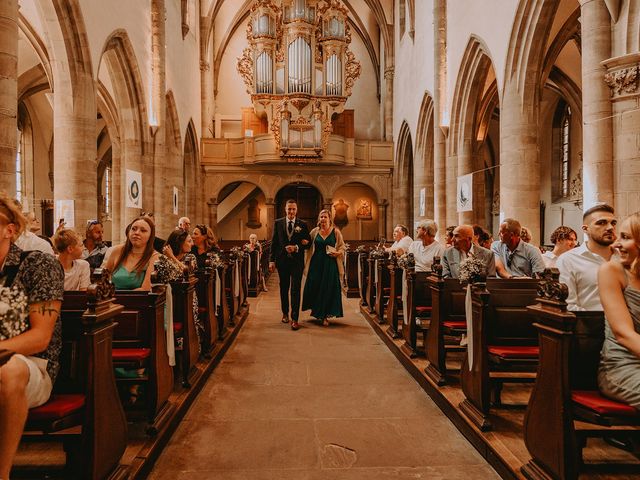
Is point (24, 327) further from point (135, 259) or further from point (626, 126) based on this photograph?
point (626, 126)

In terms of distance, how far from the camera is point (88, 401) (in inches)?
92.0

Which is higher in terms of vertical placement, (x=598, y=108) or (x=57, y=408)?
(x=598, y=108)

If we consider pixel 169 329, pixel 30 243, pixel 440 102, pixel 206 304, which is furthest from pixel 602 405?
pixel 440 102

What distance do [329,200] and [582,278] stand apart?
55.8ft

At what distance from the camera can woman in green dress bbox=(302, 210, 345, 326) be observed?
6996 mm

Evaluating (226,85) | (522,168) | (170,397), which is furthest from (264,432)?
(226,85)

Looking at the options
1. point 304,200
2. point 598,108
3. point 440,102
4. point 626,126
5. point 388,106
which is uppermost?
point 388,106

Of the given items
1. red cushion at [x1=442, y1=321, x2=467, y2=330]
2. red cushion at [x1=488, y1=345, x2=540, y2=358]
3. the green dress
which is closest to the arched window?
the green dress

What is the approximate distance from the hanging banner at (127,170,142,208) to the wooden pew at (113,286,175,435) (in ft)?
25.6

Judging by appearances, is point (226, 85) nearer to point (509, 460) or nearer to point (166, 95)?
point (166, 95)

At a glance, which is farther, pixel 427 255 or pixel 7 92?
pixel 427 255

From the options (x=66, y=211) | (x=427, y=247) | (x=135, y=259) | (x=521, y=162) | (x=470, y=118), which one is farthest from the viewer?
(x=470, y=118)

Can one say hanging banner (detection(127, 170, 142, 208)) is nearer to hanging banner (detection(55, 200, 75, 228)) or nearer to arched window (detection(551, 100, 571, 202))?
hanging banner (detection(55, 200, 75, 228))

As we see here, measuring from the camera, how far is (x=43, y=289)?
7.30 ft
